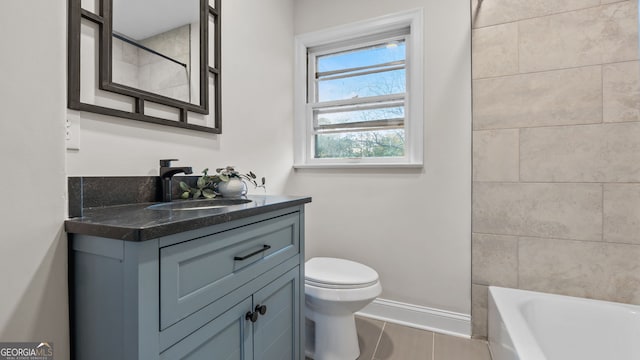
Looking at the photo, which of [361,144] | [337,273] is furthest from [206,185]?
[361,144]

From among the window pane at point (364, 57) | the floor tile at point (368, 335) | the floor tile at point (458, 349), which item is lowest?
the floor tile at point (458, 349)

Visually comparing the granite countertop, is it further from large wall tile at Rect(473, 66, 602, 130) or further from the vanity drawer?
large wall tile at Rect(473, 66, 602, 130)

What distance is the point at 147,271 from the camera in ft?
2.15

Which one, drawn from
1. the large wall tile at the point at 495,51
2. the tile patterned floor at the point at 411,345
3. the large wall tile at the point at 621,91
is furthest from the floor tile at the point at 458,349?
the large wall tile at the point at 495,51

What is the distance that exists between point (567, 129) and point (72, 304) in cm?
229

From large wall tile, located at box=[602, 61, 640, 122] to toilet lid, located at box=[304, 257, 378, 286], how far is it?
1521mm

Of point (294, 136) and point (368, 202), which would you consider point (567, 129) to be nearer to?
point (368, 202)

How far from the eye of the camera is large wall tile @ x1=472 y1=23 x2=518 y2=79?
5.60 feet

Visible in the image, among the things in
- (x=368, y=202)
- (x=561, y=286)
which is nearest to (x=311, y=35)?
(x=368, y=202)

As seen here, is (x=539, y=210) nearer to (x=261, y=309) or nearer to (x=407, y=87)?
(x=407, y=87)

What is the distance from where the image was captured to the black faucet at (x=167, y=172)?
47.6 inches

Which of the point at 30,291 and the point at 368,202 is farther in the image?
the point at 368,202

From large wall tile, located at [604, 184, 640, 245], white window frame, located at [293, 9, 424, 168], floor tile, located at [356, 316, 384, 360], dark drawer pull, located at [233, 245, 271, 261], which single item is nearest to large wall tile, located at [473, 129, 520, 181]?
white window frame, located at [293, 9, 424, 168]

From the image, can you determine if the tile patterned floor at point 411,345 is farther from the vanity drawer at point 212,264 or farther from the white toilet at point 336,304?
the vanity drawer at point 212,264
